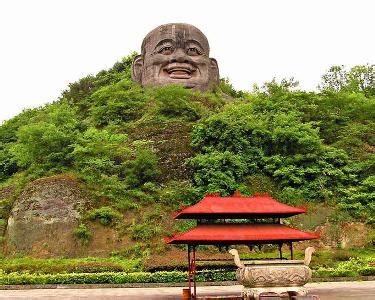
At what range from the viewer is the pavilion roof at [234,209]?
1464 centimetres

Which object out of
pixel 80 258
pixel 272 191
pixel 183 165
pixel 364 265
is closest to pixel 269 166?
pixel 272 191

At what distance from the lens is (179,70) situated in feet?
126

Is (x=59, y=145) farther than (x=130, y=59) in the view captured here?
No

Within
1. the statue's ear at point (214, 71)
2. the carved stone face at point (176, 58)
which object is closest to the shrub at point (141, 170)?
the carved stone face at point (176, 58)

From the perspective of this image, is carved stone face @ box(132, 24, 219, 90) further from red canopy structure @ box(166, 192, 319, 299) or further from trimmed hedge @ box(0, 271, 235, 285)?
red canopy structure @ box(166, 192, 319, 299)

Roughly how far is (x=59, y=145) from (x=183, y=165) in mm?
6778

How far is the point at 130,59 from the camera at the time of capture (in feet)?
161

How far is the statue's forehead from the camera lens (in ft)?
127

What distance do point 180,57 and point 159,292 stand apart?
2290 centimetres

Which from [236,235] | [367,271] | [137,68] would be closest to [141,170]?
[367,271]

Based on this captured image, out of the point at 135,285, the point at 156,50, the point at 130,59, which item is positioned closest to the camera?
the point at 135,285

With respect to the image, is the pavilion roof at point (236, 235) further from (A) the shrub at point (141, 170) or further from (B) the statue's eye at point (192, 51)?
(B) the statue's eye at point (192, 51)

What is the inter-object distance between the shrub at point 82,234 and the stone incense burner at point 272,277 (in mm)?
12160

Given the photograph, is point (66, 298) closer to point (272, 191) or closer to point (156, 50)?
point (272, 191)
